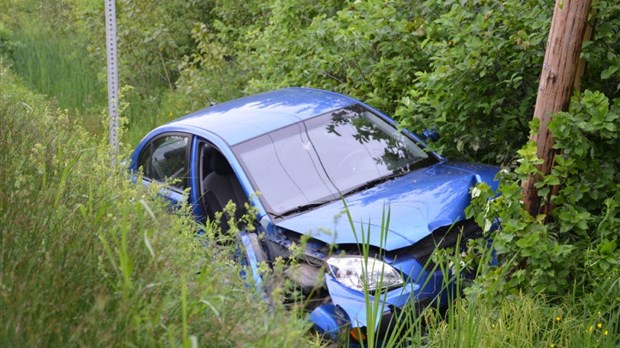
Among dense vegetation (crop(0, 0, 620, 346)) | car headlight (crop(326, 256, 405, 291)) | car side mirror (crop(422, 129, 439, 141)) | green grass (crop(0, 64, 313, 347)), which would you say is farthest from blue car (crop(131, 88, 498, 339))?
green grass (crop(0, 64, 313, 347))

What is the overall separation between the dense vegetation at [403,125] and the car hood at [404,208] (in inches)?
10.0

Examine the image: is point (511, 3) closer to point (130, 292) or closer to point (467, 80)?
point (467, 80)

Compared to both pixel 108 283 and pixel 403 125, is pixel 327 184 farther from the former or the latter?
pixel 108 283

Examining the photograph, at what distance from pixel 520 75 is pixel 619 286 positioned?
2380 mm

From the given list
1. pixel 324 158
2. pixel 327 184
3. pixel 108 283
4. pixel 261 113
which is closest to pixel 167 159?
pixel 261 113

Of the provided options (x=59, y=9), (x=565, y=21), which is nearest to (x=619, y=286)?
(x=565, y=21)

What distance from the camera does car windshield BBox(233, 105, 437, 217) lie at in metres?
6.15

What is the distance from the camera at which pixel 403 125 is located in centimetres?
687

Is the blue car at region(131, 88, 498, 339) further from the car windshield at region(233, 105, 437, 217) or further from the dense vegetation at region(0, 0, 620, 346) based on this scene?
the dense vegetation at region(0, 0, 620, 346)

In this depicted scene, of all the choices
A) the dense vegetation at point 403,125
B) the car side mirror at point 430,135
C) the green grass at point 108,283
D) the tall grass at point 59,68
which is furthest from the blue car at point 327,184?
the tall grass at point 59,68

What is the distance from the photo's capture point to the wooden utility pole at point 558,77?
18.6 feet

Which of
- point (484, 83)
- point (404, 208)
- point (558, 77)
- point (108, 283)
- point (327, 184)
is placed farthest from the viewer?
point (484, 83)

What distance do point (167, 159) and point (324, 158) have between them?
1.51 metres

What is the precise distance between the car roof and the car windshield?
8 cm
